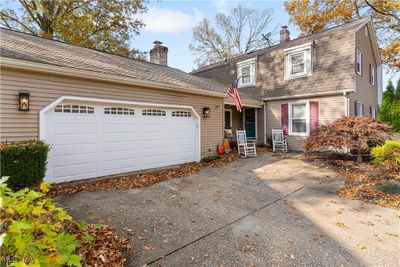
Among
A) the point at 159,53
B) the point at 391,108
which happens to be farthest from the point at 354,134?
the point at 159,53

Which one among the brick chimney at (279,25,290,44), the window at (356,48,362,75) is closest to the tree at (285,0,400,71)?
the brick chimney at (279,25,290,44)

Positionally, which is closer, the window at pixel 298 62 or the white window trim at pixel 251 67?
the window at pixel 298 62

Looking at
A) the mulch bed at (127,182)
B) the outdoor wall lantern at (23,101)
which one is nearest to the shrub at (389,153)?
the mulch bed at (127,182)

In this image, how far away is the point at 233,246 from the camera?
3.10 meters

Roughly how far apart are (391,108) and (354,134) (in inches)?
279

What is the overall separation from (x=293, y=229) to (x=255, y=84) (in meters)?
10.7

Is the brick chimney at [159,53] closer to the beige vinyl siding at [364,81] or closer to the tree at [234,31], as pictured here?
the beige vinyl siding at [364,81]

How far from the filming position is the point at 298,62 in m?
11.4

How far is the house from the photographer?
984 centimetres

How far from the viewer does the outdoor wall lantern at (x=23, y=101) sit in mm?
4887

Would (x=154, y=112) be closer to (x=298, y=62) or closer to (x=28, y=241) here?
(x=28, y=241)

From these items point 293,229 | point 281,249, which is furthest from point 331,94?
point 281,249

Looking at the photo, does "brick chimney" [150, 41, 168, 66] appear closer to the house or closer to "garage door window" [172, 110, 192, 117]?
the house

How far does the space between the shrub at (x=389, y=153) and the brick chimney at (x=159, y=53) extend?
1059cm
